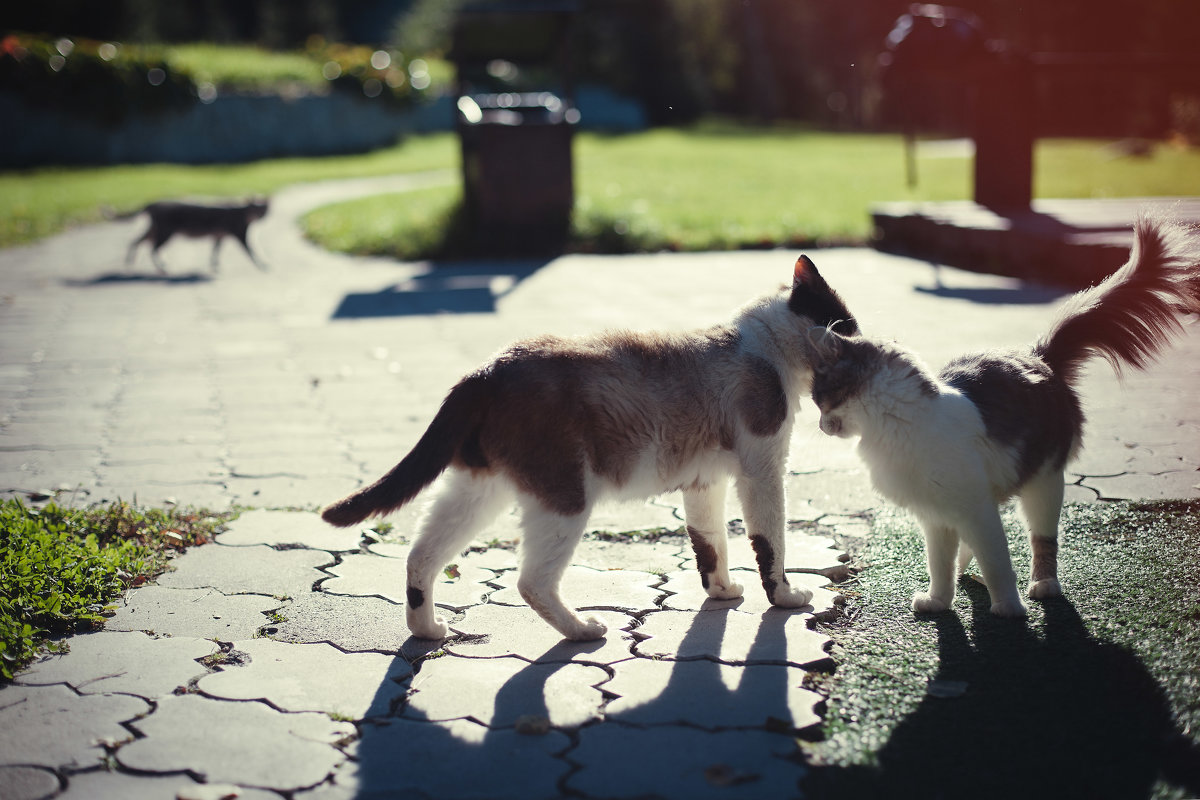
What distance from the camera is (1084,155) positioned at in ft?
78.0

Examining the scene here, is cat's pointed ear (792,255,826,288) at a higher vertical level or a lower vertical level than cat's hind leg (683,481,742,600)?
higher

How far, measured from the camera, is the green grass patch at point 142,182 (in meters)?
15.9

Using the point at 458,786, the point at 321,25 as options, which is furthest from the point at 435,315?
the point at 321,25

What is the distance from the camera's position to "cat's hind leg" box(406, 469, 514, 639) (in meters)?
3.25

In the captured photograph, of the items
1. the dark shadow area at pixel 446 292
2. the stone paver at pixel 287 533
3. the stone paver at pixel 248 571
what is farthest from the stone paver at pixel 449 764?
the dark shadow area at pixel 446 292

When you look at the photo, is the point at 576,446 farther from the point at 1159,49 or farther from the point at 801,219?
the point at 1159,49

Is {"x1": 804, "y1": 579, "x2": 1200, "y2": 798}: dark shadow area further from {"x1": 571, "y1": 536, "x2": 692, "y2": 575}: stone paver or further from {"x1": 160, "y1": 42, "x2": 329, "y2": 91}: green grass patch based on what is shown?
{"x1": 160, "y1": 42, "x2": 329, "y2": 91}: green grass patch

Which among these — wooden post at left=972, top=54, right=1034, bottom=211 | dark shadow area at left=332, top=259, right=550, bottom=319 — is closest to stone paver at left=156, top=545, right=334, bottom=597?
dark shadow area at left=332, top=259, right=550, bottom=319

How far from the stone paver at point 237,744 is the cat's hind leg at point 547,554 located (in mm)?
695

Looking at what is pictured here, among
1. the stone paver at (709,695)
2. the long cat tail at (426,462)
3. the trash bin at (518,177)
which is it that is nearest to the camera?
the stone paver at (709,695)

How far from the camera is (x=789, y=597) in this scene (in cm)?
344

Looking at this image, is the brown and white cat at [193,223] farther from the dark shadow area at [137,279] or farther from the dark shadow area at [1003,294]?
the dark shadow area at [1003,294]

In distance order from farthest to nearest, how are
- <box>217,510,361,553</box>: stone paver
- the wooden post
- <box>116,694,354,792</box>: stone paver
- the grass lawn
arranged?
the grass lawn, the wooden post, <box>217,510,361,553</box>: stone paver, <box>116,694,354,792</box>: stone paver

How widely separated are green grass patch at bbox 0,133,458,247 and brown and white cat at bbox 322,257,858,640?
13131mm
